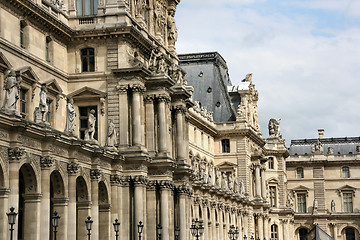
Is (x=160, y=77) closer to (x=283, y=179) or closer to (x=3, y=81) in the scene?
(x=3, y=81)

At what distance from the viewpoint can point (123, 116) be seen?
185 ft

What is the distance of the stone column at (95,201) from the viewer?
50062mm

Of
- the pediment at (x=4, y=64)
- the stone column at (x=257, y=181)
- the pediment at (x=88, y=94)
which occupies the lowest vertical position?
the stone column at (x=257, y=181)

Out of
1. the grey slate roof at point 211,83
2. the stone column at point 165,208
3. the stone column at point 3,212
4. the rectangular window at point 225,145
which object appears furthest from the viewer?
the grey slate roof at point 211,83

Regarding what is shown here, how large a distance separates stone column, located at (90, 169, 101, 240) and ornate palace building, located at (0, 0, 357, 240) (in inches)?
3.4

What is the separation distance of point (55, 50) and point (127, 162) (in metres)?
9.75

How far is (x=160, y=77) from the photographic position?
5969 cm

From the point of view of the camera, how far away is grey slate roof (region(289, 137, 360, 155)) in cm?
14400

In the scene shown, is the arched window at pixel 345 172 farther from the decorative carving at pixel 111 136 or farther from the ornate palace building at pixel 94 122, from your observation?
the decorative carving at pixel 111 136

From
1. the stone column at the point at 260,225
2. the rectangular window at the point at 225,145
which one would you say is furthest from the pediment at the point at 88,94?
the stone column at the point at 260,225

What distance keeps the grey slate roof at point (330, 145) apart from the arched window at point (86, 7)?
3622 inches

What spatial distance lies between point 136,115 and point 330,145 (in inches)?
3763

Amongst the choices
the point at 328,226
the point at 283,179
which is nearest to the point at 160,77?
the point at 283,179

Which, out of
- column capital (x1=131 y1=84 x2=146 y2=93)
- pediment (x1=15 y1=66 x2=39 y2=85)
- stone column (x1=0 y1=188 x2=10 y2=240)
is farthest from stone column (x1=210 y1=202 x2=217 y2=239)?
stone column (x1=0 y1=188 x2=10 y2=240)
